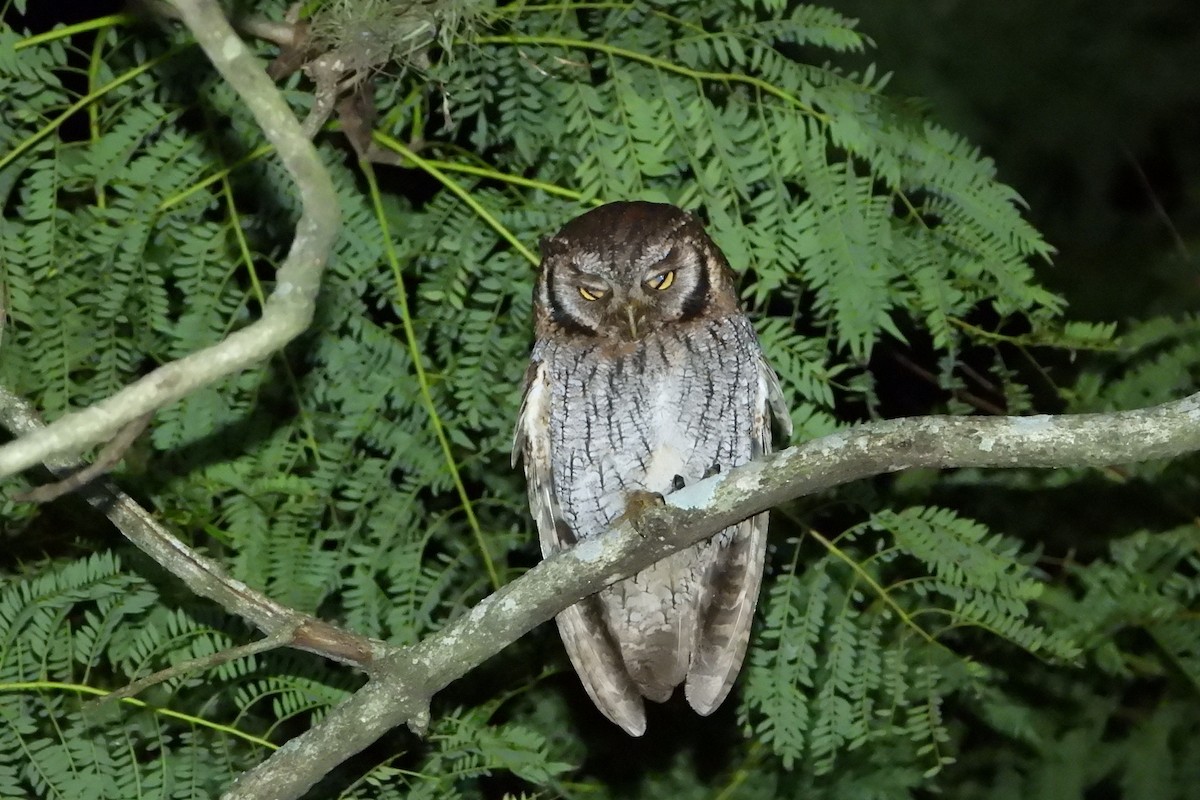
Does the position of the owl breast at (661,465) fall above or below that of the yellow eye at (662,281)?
below

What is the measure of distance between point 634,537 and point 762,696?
0.87 meters

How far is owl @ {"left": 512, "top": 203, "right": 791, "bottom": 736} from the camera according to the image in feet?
9.02

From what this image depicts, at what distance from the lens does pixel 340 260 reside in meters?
3.07

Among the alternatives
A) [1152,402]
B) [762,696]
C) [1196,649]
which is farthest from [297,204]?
[1196,649]

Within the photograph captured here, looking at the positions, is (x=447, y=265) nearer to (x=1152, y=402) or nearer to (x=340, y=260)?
(x=340, y=260)

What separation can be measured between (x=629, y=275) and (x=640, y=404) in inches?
11.8

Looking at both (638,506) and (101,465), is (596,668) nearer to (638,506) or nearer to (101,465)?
(638,506)

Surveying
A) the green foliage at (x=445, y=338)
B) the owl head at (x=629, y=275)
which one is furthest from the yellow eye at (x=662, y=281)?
the green foliage at (x=445, y=338)

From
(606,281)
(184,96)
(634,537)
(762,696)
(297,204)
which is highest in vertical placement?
(184,96)

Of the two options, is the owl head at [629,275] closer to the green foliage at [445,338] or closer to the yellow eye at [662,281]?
the yellow eye at [662,281]

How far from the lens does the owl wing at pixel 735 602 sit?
2.94 metres

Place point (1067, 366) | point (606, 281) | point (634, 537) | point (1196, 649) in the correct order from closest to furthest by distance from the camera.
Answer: point (634, 537), point (606, 281), point (1196, 649), point (1067, 366)

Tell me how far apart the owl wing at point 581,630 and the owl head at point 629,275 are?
27 centimetres

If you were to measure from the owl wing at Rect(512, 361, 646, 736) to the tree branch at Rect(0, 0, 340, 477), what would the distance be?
124 centimetres
